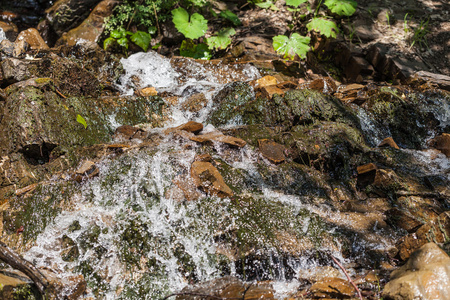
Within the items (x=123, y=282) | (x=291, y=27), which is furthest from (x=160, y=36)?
(x=123, y=282)

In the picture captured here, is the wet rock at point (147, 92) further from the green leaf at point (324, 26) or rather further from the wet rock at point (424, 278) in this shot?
the wet rock at point (424, 278)

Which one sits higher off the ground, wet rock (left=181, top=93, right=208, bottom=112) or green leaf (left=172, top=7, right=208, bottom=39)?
green leaf (left=172, top=7, right=208, bottom=39)

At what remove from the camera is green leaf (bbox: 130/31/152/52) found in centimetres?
694

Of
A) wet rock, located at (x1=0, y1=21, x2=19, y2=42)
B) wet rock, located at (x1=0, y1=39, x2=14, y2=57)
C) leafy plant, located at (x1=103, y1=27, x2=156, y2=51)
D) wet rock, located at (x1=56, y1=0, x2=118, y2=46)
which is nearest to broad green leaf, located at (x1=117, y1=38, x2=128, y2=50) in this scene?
leafy plant, located at (x1=103, y1=27, x2=156, y2=51)

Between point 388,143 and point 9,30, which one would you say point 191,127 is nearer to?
point 388,143

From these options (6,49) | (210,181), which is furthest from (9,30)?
(210,181)

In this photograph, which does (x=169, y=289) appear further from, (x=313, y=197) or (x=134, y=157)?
(x=313, y=197)

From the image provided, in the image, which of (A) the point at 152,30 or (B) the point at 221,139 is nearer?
(B) the point at 221,139

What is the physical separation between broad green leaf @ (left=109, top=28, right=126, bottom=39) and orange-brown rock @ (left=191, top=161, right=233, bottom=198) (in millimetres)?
4918

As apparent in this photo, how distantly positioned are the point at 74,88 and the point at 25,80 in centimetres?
67

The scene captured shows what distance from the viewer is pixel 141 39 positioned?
22.8 feet

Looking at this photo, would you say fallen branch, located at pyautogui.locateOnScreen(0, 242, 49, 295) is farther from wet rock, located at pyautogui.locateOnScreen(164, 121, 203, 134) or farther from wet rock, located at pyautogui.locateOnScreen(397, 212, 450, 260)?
wet rock, located at pyautogui.locateOnScreen(397, 212, 450, 260)

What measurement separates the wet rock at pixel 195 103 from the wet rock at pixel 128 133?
1002 mm

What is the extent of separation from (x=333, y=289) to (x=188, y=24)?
5535mm
